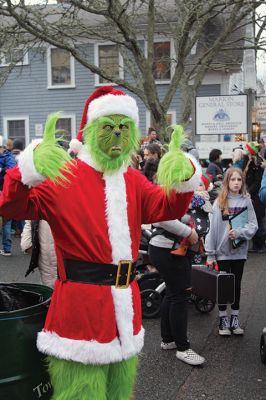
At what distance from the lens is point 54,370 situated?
2.36m

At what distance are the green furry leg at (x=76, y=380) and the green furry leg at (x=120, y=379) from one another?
0.11 meters

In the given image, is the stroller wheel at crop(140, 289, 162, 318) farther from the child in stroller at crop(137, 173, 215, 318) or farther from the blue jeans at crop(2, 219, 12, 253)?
the blue jeans at crop(2, 219, 12, 253)

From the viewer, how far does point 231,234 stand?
447 centimetres

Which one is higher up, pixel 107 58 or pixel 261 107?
pixel 107 58

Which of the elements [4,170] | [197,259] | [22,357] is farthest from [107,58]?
[22,357]

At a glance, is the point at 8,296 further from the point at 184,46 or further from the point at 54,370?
the point at 184,46

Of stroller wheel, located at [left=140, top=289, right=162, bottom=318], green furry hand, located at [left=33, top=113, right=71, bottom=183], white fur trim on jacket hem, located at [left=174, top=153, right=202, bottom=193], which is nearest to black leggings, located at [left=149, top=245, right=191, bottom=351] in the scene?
stroller wheel, located at [left=140, top=289, right=162, bottom=318]

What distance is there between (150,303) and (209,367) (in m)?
1.23

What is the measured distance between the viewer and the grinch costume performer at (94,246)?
→ 7.56 ft

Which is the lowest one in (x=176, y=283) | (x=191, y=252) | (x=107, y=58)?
(x=176, y=283)

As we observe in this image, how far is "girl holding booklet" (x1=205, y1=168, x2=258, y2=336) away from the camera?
4531 millimetres

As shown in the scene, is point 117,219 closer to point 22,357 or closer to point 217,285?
point 22,357

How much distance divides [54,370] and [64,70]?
17085mm

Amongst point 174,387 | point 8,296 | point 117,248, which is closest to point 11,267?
point 174,387
